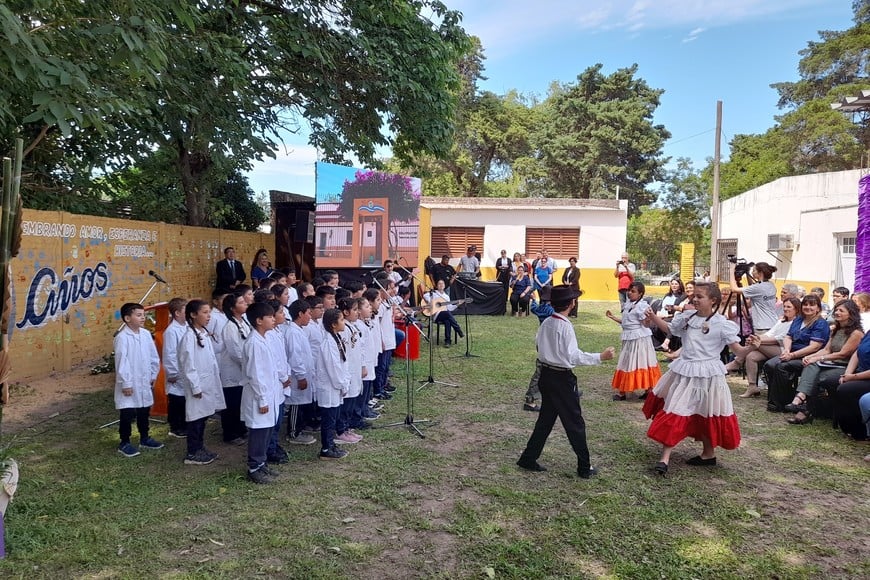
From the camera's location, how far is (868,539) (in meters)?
3.88

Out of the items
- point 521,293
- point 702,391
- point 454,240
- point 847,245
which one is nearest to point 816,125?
point 847,245

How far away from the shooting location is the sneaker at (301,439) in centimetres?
569

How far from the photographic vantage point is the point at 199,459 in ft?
16.7

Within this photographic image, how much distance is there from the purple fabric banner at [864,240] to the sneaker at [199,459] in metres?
10.5

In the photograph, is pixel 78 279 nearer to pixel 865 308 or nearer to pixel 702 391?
pixel 702 391

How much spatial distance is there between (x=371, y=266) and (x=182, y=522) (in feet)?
27.9

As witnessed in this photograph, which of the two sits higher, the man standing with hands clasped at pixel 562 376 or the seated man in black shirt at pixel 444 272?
the seated man in black shirt at pixel 444 272

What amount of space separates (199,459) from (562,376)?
3204 millimetres

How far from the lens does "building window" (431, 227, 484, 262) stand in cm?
2261

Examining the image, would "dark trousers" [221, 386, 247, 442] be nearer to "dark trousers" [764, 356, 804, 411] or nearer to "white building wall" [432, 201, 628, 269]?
"dark trousers" [764, 356, 804, 411]

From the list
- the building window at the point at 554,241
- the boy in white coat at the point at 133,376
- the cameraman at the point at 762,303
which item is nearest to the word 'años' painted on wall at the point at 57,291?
the boy in white coat at the point at 133,376

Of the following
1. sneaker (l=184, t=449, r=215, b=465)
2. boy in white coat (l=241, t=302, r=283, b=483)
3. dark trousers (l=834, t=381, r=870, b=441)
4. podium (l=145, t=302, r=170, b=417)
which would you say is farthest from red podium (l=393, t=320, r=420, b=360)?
dark trousers (l=834, t=381, r=870, b=441)

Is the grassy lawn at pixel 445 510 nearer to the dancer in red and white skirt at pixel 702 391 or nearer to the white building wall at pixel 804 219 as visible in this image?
the dancer in red and white skirt at pixel 702 391

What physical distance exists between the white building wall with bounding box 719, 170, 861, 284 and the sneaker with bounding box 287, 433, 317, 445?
1428 cm
